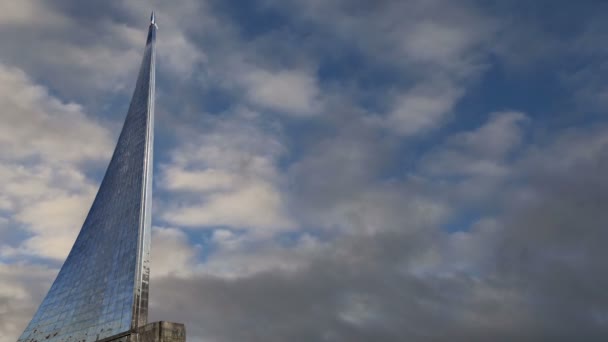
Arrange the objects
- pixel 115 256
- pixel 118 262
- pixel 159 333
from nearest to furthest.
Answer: pixel 159 333 → pixel 118 262 → pixel 115 256

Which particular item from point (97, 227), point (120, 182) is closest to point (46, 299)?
point (97, 227)

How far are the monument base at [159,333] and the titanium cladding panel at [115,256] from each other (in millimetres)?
842

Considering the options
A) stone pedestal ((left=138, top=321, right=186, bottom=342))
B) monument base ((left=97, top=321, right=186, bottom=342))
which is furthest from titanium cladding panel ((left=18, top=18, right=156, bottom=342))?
stone pedestal ((left=138, top=321, right=186, bottom=342))

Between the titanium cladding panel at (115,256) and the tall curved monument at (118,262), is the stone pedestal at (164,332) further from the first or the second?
the titanium cladding panel at (115,256)

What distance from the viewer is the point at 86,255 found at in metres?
53.0

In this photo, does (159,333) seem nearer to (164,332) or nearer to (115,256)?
(164,332)

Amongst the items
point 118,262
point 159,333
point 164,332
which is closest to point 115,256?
point 118,262

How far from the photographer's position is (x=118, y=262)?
45.0 m

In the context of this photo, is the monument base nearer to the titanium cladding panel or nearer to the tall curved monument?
the tall curved monument

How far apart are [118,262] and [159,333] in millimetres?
10310

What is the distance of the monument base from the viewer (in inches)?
1449

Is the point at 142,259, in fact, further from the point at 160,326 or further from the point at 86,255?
the point at 86,255

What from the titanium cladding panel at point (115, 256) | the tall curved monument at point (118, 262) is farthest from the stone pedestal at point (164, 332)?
the titanium cladding panel at point (115, 256)

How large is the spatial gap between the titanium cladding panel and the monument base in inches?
33.2
